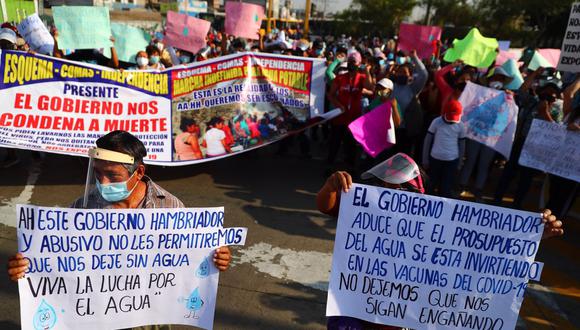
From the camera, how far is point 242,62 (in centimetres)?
636

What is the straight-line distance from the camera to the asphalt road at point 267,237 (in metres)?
3.71

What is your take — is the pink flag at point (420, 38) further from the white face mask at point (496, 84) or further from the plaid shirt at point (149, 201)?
the plaid shirt at point (149, 201)

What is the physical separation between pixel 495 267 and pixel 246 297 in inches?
84.4

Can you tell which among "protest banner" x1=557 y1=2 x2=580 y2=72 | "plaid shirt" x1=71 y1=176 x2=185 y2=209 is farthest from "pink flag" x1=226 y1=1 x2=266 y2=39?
"plaid shirt" x1=71 y1=176 x2=185 y2=209

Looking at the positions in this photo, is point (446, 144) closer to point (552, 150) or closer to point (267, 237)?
point (552, 150)

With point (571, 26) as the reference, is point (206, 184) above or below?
below

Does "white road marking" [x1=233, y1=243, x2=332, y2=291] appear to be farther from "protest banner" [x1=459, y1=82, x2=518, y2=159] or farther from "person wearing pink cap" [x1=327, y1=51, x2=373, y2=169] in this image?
"person wearing pink cap" [x1=327, y1=51, x2=373, y2=169]

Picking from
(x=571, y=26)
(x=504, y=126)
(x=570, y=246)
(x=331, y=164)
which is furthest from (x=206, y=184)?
(x=571, y=26)

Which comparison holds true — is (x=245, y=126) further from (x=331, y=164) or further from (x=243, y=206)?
(x=331, y=164)

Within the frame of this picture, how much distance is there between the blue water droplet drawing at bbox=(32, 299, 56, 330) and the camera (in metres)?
2.19

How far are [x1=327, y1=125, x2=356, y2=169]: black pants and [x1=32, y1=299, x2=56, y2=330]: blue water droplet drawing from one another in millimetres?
5800

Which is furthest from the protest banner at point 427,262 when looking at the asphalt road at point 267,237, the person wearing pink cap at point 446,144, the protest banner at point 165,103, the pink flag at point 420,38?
the pink flag at point 420,38

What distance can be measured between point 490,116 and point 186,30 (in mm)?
5965

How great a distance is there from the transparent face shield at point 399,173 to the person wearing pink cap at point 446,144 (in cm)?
332
